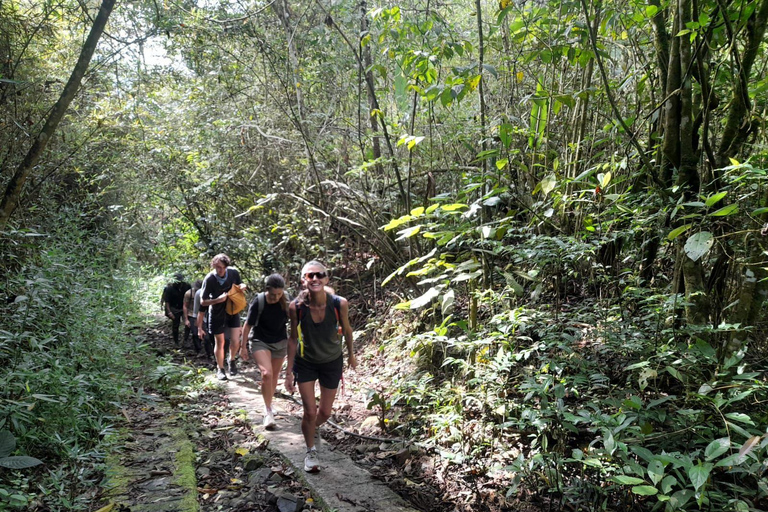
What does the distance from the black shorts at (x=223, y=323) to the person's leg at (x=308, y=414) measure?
3714 millimetres

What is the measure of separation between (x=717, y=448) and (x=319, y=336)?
316 cm

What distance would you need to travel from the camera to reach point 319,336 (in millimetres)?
4820

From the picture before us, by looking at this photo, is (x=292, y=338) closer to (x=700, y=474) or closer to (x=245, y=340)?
(x=245, y=340)

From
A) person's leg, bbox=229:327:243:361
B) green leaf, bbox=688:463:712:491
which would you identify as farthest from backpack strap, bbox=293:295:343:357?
person's leg, bbox=229:327:243:361

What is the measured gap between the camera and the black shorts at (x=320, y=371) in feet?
15.9

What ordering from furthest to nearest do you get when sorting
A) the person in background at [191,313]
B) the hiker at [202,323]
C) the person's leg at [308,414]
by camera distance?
the person in background at [191,313], the hiker at [202,323], the person's leg at [308,414]

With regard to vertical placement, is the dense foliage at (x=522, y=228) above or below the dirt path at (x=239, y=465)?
above

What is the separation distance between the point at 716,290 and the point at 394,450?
324cm

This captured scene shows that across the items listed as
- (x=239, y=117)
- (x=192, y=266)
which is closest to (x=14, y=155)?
(x=239, y=117)

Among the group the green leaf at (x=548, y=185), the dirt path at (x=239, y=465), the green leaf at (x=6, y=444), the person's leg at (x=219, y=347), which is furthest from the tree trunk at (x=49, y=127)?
the green leaf at (x=548, y=185)

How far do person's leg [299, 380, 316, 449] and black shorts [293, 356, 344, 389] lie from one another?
0.07 metres

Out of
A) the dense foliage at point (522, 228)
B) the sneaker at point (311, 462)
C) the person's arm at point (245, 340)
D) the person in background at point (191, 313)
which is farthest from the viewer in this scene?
the person in background at point (191, 313)

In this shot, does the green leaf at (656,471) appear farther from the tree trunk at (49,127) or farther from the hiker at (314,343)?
the tree trunk at (49,127)

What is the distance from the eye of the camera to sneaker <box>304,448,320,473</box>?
4.66 meters
